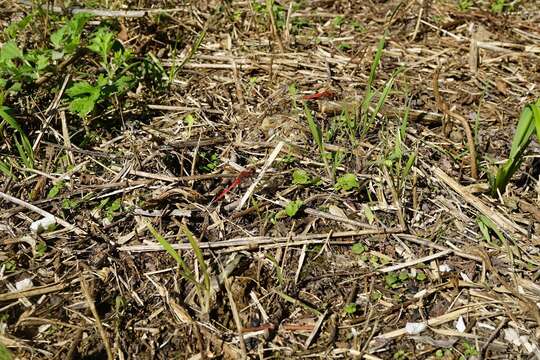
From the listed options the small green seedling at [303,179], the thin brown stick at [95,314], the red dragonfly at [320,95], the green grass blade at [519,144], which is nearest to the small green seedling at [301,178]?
the small green seedling at [303,179]

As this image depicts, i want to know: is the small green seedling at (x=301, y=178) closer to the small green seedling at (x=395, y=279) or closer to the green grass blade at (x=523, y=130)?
the small green seedling at (x=395, y=279)

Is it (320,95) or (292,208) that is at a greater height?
(320,95)

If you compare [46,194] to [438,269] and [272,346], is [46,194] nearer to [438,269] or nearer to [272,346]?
[272,346]

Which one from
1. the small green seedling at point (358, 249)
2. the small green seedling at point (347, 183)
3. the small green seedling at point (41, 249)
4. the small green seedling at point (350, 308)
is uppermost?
the small green seedling at point (347, 183)

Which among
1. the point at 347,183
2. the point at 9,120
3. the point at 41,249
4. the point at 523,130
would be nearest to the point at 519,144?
the point at 523,130

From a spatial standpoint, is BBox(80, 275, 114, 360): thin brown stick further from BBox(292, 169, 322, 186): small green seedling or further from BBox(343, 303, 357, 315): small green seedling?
BBox(292, 169, 322, 186): small green seedling

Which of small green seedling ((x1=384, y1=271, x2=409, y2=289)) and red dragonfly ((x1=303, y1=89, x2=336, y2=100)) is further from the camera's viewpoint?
red dragonfly ((x1=303, y1=89, x2=336, y2=100))

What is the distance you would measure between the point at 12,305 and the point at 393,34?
2.37m

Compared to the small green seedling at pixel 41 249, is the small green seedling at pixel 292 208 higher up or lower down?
higher up

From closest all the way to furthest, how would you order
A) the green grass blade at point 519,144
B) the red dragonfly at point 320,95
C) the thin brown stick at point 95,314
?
1. the thin brown stick at point 95,314
2. the green grass blade at point 519,144
3. the red dragonfly at point 320,95

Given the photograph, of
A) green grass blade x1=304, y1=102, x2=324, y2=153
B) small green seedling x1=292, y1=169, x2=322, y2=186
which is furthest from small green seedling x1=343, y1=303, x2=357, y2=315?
green grass blade x1=304, y1=102, x2=324, y2=153

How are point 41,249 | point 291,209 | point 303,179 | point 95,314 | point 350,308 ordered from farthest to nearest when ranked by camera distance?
1. point 303,179
2. point 291,209
3. point 41,249
4. point 350,308
5. point 95,314

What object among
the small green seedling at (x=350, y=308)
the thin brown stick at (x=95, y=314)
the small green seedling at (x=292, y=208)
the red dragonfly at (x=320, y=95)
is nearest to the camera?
the thin brown stick at (x=95, y=314)

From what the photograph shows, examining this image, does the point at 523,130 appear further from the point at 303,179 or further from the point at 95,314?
the point at 95,314
